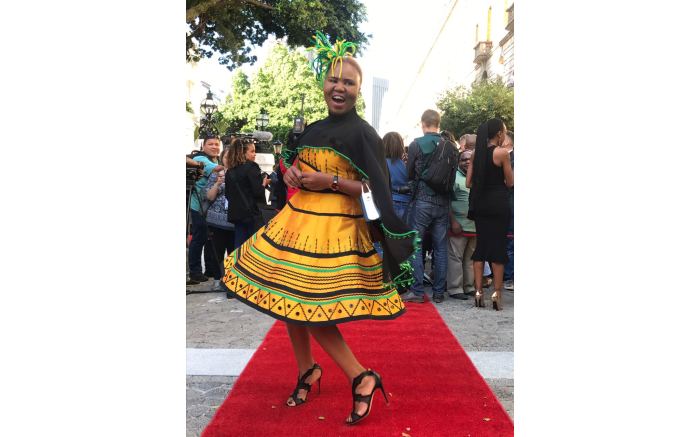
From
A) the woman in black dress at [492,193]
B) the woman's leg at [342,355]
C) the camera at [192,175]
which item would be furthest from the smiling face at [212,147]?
the woman's leg at [342,355]

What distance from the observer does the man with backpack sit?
697 cm

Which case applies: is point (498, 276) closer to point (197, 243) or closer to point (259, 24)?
point (197, 243)

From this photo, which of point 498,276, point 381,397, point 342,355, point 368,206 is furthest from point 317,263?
point 498,276

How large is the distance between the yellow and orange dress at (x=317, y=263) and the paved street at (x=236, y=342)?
0.75 metres

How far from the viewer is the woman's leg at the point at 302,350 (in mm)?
3627

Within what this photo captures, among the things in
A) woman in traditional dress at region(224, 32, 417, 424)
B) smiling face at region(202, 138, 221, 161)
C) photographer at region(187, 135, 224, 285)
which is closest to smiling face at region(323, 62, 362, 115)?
woman in traditional dress at region(224, 32, 417, 424)

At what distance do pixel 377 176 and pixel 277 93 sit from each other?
46.7 metres

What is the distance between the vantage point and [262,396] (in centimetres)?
375

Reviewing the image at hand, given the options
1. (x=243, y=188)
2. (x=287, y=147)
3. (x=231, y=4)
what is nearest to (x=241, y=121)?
(x=231, y=4)

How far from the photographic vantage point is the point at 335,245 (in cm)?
329

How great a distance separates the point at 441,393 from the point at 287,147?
165cm

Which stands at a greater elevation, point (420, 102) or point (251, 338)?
point (420, 102)

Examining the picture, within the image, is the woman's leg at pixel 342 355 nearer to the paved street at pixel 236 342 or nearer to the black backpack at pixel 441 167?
the paved street at pixel 236 342
